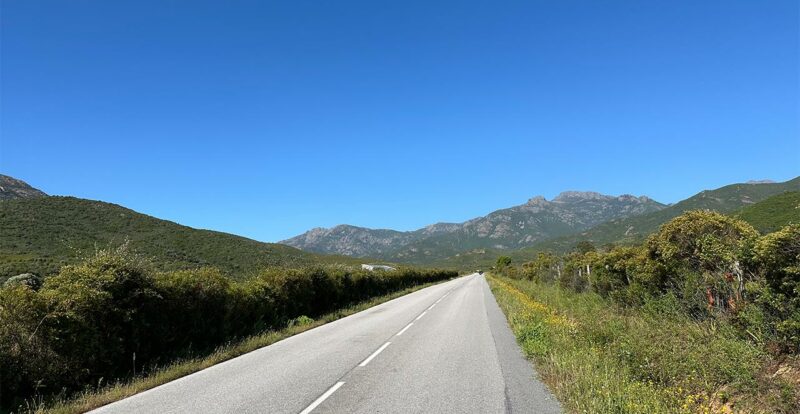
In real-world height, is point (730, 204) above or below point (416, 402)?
above

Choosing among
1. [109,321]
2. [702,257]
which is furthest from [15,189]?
[702,257]

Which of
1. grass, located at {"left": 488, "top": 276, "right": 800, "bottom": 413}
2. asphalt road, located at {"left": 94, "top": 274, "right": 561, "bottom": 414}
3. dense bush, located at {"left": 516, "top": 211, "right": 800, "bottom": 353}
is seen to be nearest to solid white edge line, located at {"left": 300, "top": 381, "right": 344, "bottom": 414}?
asphalt road, located at {"left": 94, "top": 274, "right": 561, "bottom": 414}

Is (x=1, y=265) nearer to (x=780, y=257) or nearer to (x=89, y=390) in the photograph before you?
(x=89, y=390)

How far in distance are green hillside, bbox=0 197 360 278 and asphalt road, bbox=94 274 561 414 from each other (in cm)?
2740

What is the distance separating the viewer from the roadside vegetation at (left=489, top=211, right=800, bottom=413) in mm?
5812

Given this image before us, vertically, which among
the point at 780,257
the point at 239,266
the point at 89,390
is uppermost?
the point at 239,266

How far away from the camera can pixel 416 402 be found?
22.9 feet

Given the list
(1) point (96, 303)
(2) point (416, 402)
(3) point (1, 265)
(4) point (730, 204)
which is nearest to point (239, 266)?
(3) point (1, 265)

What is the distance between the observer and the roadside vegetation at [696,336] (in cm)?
581

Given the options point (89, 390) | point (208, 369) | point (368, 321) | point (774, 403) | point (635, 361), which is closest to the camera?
→ point (774, 403)

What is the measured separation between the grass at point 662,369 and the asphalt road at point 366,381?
1.89 ft

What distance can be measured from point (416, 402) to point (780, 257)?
575cm

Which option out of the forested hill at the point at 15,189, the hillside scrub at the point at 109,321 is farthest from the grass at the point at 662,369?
Answer: the forested hill at the point at 15,189

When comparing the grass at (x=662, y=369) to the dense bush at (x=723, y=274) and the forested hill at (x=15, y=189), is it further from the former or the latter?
the forested hill at (x=15, y=189)
